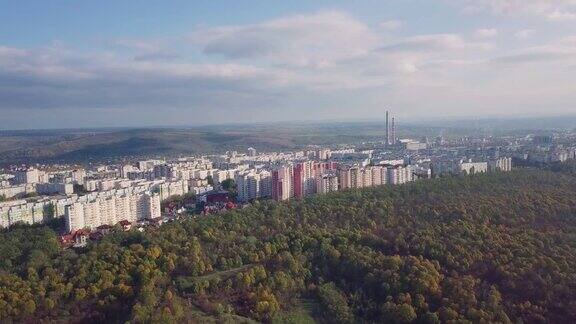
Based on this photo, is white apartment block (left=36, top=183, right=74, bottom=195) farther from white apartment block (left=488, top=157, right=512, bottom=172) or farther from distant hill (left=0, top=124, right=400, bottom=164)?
white apartment block (left=488, top=157, right=512, bottom=172)

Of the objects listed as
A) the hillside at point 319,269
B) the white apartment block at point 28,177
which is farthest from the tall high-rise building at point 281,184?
the white apartment block at point 28,177

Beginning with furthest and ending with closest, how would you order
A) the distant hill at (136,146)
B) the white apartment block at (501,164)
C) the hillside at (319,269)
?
1. the distant hill at (136,146)
2. the white apartment block at (501,164)
3. the hillside at (319,269)

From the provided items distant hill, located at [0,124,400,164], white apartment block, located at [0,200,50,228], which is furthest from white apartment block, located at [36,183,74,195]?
distant hill, located at [0,124,400,164]

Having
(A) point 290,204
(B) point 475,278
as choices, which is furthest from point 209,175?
(B) point 475,278

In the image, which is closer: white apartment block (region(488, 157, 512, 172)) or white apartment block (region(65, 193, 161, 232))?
white apartment block (region(65, 193, 161, 232))

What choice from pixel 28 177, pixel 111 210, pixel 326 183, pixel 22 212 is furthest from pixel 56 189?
pixel 326 183

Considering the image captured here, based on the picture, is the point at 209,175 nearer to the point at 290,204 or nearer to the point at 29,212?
the point at 29,212

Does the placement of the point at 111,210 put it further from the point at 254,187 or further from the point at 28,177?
the point at 28,177

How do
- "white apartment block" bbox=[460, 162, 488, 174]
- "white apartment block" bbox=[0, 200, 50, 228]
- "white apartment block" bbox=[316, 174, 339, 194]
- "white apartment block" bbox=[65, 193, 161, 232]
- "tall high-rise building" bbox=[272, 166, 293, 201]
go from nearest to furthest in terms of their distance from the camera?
"white apartment block" bbox=[65, 193, 161, 232] < "white apartment block" bbox=[0, 200, 50, 228] < "tall high-rise building" bbox=[272, 166, 293, 201] < "white apartment block" bbox=[316, 174, 339, 194] < "white apartment block" bbox=[460, 162, 488, 174]

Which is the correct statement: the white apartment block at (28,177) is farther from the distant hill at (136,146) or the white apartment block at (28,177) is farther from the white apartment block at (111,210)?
the distant hill at (136,146)

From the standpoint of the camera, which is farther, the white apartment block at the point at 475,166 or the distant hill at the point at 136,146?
the distant hill at the point at 136,146
